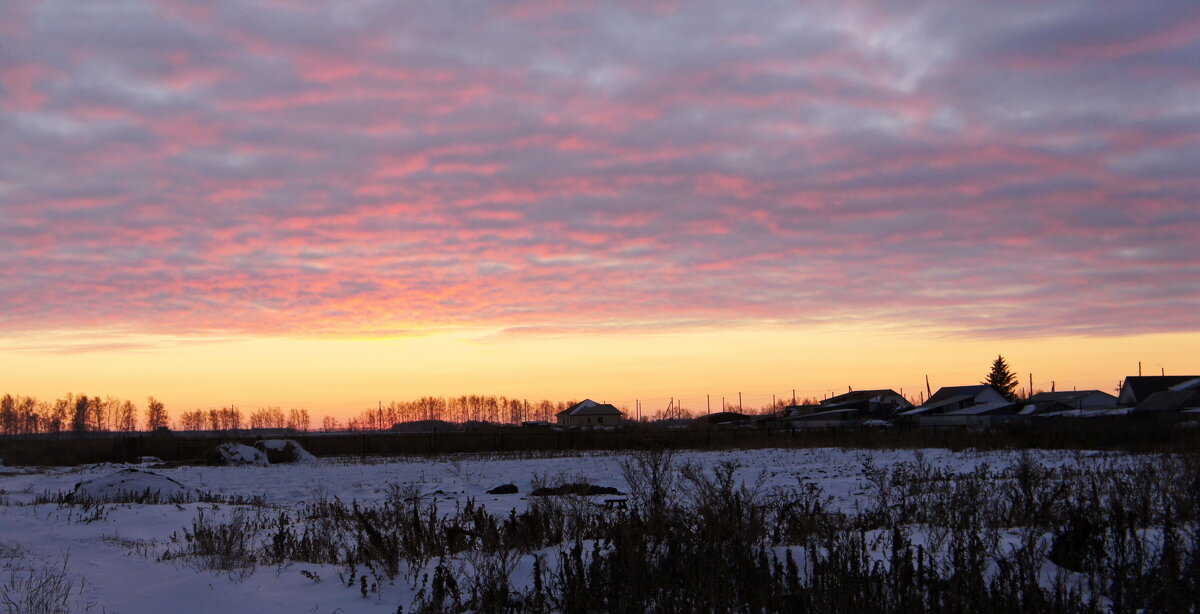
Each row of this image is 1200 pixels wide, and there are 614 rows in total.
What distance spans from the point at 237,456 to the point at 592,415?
9647 centimetres

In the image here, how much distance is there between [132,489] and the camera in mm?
20516

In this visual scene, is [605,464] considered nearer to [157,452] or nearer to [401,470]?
[401,470]

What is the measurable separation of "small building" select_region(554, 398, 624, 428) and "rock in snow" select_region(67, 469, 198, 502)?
112 m

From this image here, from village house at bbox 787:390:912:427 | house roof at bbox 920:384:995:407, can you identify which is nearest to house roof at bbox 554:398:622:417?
Answer: village house at bbox 787:390:912:427

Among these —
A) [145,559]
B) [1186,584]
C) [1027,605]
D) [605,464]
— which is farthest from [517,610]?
[605,464]

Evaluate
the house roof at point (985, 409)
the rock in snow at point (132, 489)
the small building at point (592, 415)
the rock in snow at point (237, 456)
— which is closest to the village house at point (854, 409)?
the house roof at point (985, 409)

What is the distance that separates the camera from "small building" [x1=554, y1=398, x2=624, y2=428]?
134000 mm

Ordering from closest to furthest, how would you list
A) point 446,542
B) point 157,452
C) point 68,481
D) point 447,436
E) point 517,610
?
point 517,610 → point 446,542 → point 68,481 → point 157,452 → point 447,436

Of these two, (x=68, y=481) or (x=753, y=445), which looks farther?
(x=753, y=445)

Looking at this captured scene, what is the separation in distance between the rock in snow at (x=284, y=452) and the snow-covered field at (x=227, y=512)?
5226 mm

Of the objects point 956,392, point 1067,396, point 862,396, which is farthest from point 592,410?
point 1067,396

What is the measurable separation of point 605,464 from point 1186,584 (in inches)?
1080

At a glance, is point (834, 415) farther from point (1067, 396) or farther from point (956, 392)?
point (1067, 396)

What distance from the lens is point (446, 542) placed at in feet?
29.6
